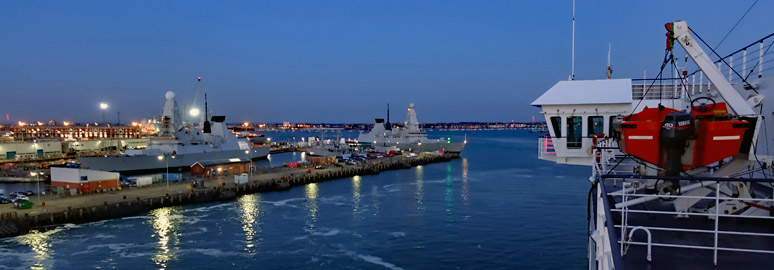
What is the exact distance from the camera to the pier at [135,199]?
115 feet

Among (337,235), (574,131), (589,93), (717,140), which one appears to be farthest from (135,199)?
(717,140)

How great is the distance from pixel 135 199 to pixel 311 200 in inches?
649

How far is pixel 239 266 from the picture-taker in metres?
26.9

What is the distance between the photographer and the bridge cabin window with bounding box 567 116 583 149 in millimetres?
18562

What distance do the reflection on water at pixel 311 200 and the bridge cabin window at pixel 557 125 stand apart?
74.5 ft

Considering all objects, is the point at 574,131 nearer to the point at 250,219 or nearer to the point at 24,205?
the point at 250,219

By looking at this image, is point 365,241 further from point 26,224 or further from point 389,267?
point 26,224

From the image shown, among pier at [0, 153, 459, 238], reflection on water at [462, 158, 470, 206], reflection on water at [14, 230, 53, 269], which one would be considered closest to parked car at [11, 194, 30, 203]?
pier at [0, 153, 459, 238]

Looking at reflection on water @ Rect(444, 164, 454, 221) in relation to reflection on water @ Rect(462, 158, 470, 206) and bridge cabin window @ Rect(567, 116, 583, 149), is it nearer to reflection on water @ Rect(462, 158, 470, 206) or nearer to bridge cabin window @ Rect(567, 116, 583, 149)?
reflection on water @ Rect(462, 158, 470, 206)

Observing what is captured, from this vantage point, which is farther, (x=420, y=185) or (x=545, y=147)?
(x=420, y=185)

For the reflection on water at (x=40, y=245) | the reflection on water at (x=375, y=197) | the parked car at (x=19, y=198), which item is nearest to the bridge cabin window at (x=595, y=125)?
the reflection on water at (x=375, y=197)

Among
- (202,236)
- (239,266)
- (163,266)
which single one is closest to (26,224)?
(202,236)

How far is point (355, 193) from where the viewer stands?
2130 inches

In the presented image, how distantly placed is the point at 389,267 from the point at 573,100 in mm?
14398
